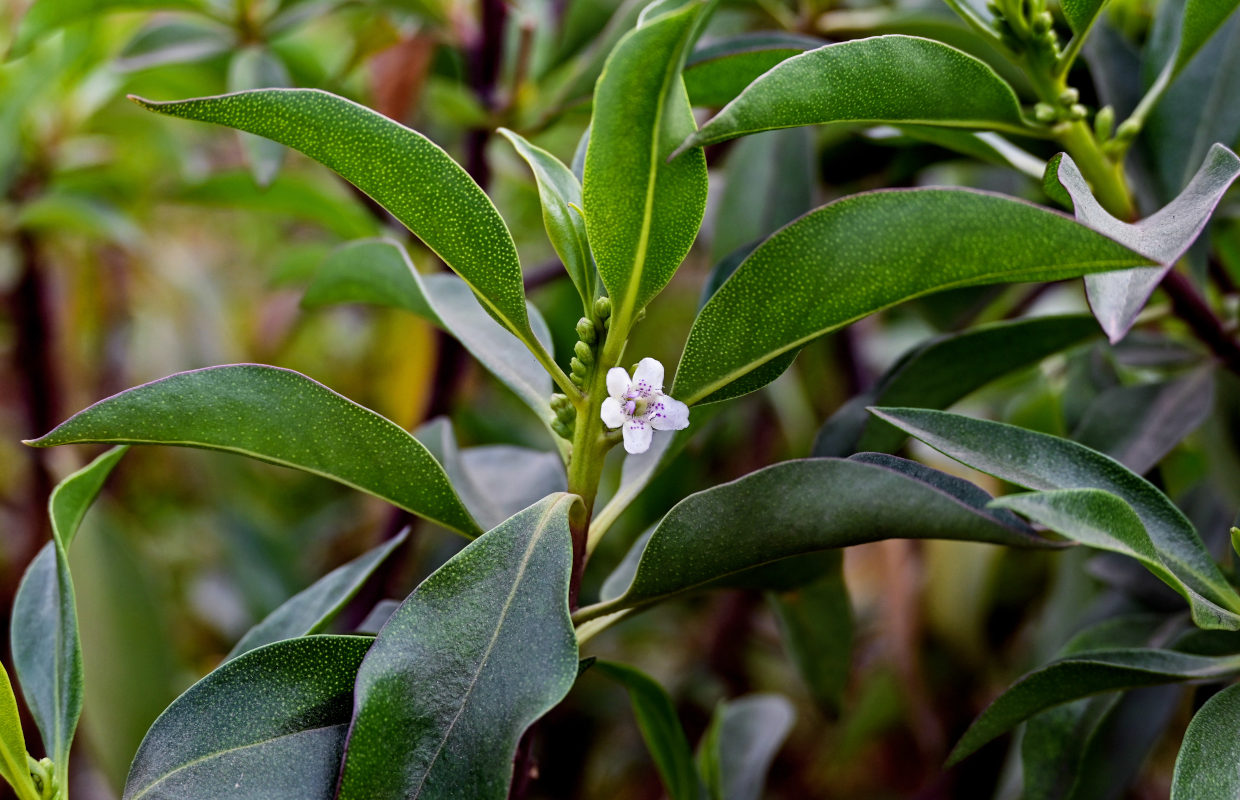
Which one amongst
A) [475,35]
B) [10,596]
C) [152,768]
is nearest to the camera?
[152,768]

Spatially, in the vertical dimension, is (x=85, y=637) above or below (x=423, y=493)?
below

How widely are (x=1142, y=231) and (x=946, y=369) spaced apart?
0.17 meters

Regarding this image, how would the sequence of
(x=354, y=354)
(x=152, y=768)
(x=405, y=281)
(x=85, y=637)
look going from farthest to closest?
(x=354, y=354) < (x=85, y=637) < (x=405, y=281) < (x=152, y=768)

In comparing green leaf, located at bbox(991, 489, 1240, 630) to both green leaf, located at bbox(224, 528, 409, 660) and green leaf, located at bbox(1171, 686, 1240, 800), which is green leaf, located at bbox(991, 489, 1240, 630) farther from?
green leaf, located at bbox(224, 528, 409, 660)

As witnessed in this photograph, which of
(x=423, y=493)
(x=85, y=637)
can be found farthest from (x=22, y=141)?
(x=423, y=493)

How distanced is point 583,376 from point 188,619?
113 cm

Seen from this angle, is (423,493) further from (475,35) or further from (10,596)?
(10,596)

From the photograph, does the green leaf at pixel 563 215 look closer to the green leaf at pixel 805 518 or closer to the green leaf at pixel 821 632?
the green leaf at pixel 805 518

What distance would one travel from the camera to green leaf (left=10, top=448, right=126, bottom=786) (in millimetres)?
456

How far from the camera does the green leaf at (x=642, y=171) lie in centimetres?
36

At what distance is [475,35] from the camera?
0.97 meters

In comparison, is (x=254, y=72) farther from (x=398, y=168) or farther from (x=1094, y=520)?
(x=1094, y=520)

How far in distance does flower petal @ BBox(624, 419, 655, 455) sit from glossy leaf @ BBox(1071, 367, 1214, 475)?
0.35m

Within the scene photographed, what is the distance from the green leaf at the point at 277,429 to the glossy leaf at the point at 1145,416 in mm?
420
